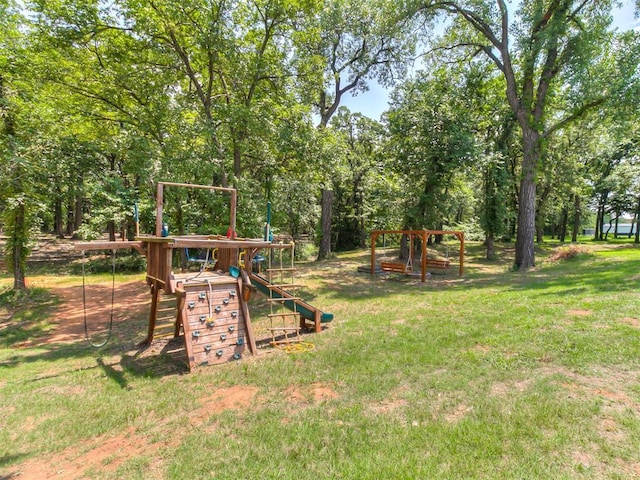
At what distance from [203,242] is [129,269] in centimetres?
1292

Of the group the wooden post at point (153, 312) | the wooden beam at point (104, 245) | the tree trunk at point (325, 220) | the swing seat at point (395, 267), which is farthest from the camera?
the tree trunk at point (325, 220)

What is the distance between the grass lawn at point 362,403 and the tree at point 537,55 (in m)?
8.28

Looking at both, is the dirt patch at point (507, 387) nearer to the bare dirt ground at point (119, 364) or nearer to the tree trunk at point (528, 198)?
the bare dirt ground at point (119, 364)

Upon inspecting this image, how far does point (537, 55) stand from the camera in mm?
13133

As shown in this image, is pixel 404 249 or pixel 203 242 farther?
pixel 404 249

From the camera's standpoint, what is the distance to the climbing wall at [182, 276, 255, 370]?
5371 millimetres

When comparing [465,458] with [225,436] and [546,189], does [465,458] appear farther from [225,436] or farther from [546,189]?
[546,189]

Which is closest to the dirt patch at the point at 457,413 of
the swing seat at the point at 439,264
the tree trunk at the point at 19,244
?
the tree trunk at the point at 19,244

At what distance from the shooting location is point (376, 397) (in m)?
3.96

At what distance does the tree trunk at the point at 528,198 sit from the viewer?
46.1 ft

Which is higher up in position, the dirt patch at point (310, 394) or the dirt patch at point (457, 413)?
the dirt patch at point (457, 413)

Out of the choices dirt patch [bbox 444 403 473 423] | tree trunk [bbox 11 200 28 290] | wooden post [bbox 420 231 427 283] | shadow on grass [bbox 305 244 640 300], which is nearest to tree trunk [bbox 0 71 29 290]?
tree trunk [bbox 11 200 28 290]

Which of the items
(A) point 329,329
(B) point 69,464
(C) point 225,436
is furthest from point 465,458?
(A) point 329,329

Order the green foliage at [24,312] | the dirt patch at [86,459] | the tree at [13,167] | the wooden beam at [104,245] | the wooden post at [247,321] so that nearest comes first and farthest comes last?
the dirt patch at [86,459]
the wooden beam at [104,245]
the wooden post at [247,321]
the green foliage at [24,312]
the tree at [13,167]
